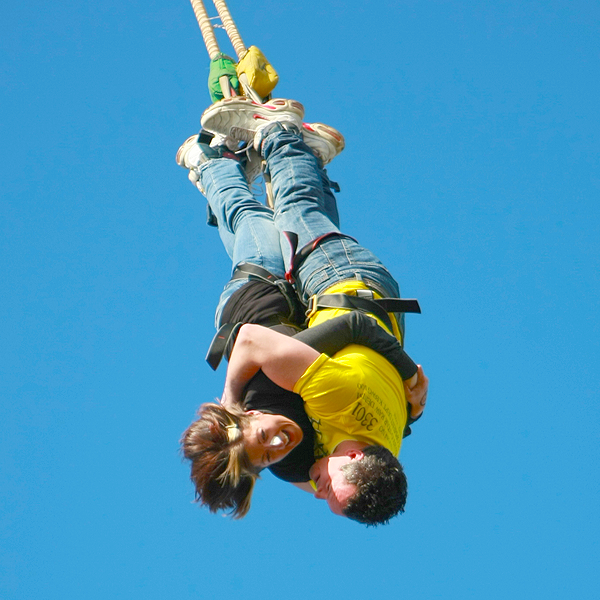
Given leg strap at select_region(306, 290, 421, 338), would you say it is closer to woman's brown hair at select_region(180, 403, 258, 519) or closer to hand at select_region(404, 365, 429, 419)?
hand at select_region(404, 365, 429, 419)

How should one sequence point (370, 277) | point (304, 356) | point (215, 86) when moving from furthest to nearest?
point (215, 86) → point (370, 277) → point (304, 356)

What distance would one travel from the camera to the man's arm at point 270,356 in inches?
219

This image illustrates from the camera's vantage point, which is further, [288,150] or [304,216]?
[288,150]

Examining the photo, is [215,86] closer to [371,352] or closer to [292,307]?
[292,307]

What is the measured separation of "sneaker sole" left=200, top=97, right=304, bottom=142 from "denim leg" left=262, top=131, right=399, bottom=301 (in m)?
0.36

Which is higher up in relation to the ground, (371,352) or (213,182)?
(213,182)

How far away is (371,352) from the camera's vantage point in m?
5.97

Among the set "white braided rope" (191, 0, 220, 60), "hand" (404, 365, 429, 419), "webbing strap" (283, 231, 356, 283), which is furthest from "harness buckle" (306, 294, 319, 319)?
"white braided rope" (191, 0, 220, 60)

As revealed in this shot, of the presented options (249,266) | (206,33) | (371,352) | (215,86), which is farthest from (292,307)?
(206,33)

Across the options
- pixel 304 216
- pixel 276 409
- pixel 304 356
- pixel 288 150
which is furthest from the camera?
pixel 288 150

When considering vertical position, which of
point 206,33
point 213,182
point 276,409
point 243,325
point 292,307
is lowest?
point 276,409

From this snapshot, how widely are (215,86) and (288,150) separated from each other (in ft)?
5.32

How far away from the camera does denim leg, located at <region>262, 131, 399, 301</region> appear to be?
6.52 metres

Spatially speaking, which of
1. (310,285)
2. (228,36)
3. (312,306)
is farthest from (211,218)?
(228,36)
